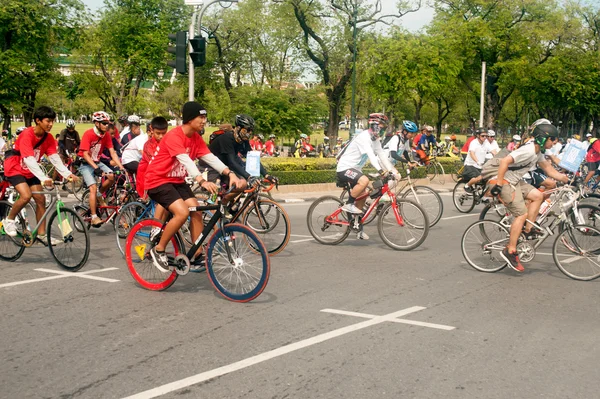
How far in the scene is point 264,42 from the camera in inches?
2242

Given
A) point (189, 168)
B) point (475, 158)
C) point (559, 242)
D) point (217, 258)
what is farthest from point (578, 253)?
point (475, 158)

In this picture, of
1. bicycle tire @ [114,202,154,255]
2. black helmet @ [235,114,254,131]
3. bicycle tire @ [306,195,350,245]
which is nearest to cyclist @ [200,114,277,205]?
black helmet @ [235,114,254,131]

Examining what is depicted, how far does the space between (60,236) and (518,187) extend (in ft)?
18.3

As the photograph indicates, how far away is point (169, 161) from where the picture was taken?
704 centimetres

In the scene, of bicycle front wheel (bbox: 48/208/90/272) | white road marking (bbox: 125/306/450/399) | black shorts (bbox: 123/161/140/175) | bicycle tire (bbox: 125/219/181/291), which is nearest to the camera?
white road marking (bbox: 125/306/450/399)

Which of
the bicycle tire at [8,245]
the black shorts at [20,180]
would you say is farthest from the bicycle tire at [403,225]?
the bicycle tire at [8,245]

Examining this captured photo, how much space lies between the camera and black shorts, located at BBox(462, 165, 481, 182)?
15.7m

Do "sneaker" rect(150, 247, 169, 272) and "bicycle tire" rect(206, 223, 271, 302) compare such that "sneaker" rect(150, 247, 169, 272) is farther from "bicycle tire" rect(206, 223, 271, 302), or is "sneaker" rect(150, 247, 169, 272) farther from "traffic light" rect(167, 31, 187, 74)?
"traffic light" rect(167, 31, 187, 74)

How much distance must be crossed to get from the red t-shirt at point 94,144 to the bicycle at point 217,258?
13.7 ft

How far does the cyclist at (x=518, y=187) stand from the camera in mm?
8211

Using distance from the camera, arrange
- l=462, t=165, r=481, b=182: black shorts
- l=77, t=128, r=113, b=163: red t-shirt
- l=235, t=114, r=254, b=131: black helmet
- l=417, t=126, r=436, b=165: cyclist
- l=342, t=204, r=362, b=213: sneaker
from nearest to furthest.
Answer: l=235, t=114, r=254, b=131: black helmet
l=342, t=204, r=362, b=213: sneaker
l=77, t=128, r=113, b=163: red t-shirt
l=462, t=165, r=481, b=182: black shorts
l=417, t=126, r=436, b=165: cyclist

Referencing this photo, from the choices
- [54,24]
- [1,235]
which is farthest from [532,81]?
[1,235]

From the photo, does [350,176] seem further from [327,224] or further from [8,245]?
[8,245]

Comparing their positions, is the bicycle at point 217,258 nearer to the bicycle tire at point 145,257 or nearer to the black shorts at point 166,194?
the bicycle tire at point 145,257
